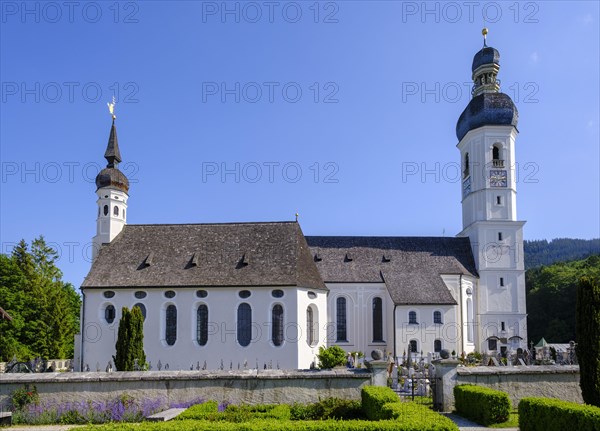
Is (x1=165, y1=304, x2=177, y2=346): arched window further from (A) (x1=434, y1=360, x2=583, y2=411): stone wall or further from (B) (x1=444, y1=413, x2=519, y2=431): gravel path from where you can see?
(B) (x1=444, y1=413, x2=519, y2=431): gravel path

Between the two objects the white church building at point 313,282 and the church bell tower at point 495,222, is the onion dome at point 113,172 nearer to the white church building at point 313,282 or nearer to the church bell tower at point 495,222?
the white church building at point 313,282

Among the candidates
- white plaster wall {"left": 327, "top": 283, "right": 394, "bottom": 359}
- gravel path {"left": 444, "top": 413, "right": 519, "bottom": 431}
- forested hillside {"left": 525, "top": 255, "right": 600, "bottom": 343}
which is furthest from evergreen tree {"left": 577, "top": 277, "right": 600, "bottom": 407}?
forested hillside {"left": 525, "top": 255, "right": 600, "bottom": 343}

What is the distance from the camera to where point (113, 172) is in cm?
4453

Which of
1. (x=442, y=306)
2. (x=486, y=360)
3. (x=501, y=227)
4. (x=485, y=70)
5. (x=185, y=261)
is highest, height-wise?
(x=485, y=70)

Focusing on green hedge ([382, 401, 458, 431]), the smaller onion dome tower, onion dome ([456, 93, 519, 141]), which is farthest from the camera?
onion dome ([456, 93, 519, 141])

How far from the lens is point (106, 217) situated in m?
43.3

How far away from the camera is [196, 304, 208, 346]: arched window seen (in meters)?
37.6

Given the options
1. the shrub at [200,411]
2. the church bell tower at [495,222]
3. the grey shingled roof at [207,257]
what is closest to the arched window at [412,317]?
the church bell tower at [495,222]

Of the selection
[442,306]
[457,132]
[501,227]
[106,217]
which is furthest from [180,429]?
[457,132]

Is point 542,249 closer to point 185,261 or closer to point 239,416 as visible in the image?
point 185,261

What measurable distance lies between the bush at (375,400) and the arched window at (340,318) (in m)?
30.7

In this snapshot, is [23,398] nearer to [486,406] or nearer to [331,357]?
[331,357]

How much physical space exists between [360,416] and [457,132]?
1655 inches

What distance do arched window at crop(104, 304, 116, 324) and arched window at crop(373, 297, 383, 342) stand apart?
21.4 m
